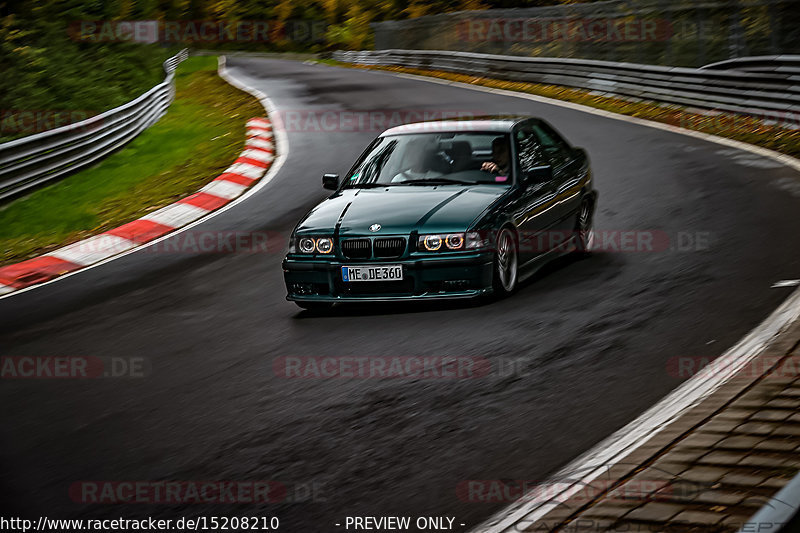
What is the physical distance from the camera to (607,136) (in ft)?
60.4

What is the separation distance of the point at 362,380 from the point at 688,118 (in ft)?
50.6

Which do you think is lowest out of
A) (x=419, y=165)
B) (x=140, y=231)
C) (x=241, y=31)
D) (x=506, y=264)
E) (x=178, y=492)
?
(x=241, y=31)

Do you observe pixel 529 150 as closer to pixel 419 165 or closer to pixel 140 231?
pixel 419 165

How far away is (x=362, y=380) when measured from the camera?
263 inches

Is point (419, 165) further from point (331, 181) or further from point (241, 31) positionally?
point (241, 31)

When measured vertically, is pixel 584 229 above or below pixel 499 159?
below

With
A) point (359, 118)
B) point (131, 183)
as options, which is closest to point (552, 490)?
point (131, 183)

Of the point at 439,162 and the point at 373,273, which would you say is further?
the point at 439,162

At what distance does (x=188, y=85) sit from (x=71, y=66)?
10.8 meters

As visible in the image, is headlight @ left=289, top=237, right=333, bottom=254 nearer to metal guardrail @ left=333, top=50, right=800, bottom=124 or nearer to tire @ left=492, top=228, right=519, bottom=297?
tire @ left=492, top=228, right=519, bottom=297

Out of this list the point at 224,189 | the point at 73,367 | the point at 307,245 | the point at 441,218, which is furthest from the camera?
the point at 224,189

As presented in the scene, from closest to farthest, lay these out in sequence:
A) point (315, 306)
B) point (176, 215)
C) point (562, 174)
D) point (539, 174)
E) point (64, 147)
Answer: point (315, 306), point (539, 174), point (562, 174), point (176, 215), point (64, 147)

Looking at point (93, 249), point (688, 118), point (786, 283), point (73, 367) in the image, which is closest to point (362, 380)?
point (73, 367)

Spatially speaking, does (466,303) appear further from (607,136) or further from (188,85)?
(188,85)
